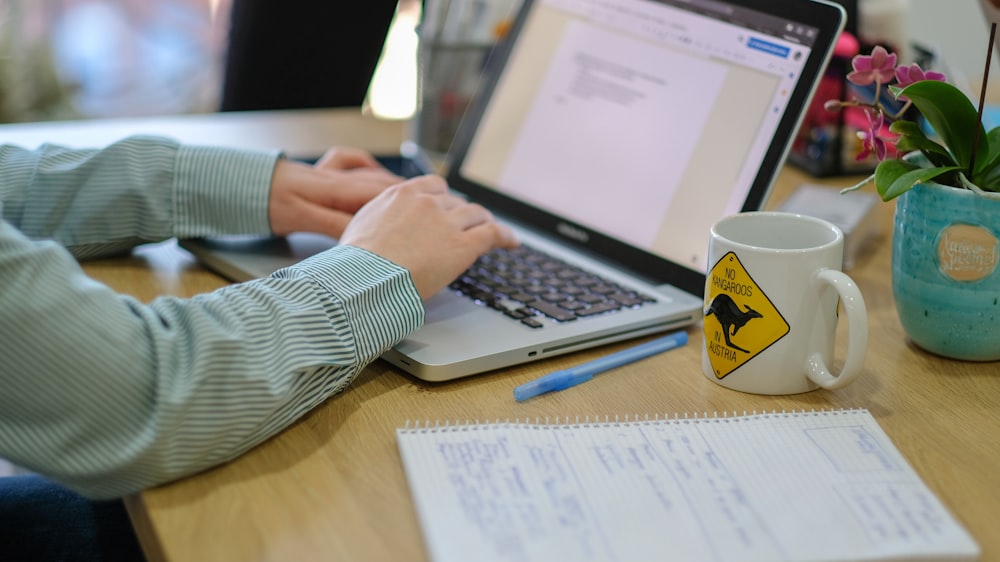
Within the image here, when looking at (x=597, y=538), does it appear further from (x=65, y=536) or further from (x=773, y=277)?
(x=65, y=536)

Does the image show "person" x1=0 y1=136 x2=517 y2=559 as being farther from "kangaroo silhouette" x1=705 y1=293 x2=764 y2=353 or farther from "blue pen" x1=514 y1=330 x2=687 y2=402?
"kangaroo silhouette" x1=705 y1=293 x2=764 y2=353

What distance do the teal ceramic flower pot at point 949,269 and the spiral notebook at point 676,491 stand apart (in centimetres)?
14

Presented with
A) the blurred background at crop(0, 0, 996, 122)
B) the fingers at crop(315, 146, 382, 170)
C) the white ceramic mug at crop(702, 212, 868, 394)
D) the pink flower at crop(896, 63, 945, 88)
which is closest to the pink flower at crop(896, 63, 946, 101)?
the pink flower at crop(896, 63, 945, 88)

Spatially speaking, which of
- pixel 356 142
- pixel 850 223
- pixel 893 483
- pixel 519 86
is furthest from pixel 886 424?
pixel 356 142

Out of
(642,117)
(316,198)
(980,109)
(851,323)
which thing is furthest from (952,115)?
(316,198)

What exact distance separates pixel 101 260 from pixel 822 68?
2.30 feet

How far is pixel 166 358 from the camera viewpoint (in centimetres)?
59

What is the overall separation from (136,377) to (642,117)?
0.57 m

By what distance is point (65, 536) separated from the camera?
79 centimetres

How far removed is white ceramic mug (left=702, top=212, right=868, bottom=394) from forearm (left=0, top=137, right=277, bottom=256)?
46 cm

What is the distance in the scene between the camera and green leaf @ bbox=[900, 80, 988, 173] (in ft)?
2.35

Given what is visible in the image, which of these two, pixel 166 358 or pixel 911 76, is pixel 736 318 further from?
pixel 166 358

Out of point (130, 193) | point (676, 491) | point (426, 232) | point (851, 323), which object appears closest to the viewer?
point (676, 491)

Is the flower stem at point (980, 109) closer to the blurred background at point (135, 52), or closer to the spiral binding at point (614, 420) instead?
the spiral binding at point (614, 420)
